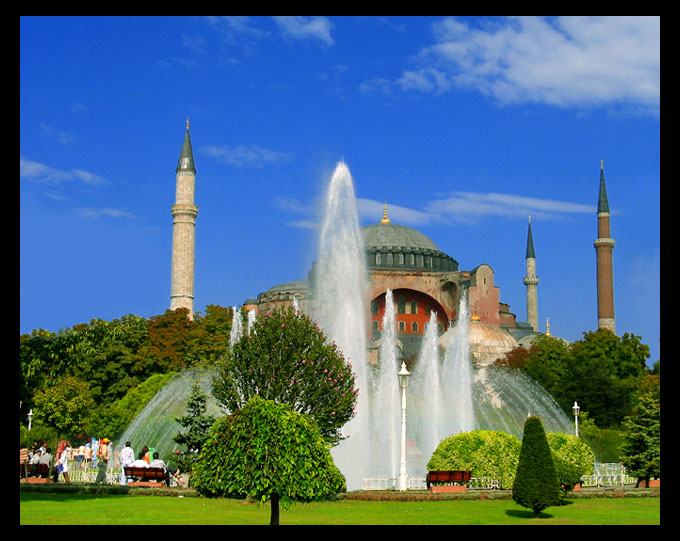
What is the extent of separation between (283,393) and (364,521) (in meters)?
6.10

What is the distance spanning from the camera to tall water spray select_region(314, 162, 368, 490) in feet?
66.8

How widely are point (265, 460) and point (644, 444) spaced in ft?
40.8

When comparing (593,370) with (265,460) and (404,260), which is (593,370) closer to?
(404,260)

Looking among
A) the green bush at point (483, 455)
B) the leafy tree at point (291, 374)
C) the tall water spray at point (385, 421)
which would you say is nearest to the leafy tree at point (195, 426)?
the leafy tree at point (291, 374)

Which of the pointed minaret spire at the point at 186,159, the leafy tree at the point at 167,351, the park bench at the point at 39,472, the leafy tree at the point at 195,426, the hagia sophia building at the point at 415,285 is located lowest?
the park bench at the point at 39,472

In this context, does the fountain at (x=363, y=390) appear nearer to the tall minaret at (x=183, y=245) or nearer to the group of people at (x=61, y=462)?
the group of people at (x=61, y=462)

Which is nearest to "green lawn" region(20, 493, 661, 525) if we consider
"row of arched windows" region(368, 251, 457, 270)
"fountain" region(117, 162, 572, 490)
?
"fountain" region(117, 162, 572, 490)

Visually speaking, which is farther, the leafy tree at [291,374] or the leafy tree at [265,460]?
the leafy tree at [291,374]

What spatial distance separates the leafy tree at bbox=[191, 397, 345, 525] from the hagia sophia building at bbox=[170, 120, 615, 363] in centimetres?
3986

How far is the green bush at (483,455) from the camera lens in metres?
17.3

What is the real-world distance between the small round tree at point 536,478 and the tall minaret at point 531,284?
66.2m

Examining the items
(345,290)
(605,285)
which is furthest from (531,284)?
(345,290)

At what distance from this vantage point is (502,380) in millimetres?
38906
